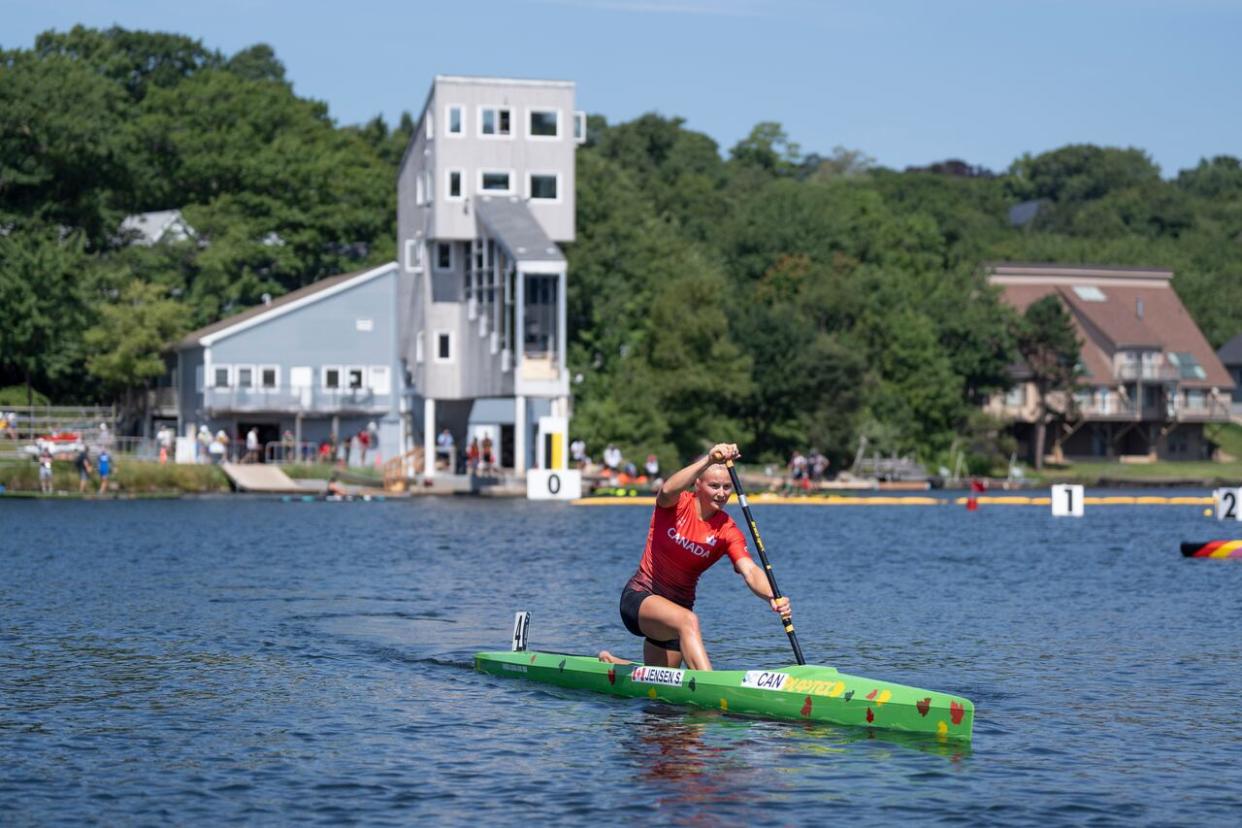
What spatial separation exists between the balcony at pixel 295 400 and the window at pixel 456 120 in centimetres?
1504

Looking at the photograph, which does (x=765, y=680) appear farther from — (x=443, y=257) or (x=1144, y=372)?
(x=1144, y=372)

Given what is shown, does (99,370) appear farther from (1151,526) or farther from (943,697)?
(943,697)

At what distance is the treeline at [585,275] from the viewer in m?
85.0

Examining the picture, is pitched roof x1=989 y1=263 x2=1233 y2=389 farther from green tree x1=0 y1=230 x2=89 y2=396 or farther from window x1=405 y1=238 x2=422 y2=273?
green tree x1=0 y1=230 x2=89 y2=396

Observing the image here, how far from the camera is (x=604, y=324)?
9012cm

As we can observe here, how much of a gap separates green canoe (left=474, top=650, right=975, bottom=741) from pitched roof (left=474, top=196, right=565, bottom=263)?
169 ft

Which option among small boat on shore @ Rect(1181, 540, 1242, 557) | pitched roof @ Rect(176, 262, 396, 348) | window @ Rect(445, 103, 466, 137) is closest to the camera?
small boat on shore @ Rect(1181, 540, 1242, 557)

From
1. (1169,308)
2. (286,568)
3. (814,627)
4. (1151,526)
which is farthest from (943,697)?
(1169,308)

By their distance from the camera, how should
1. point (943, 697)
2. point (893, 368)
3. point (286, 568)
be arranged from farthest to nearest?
point (893, 368), point (286, 568), point (943, 697)

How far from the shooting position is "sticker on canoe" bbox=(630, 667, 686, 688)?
61.6 ft

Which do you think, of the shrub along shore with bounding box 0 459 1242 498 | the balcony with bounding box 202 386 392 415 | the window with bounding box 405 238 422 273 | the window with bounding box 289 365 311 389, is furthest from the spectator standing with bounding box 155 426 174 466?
the window with bounding box 405 238 422 273

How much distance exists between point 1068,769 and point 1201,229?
14803 centimetres

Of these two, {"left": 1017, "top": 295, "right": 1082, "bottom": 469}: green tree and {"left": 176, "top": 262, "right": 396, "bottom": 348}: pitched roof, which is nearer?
{"left": 176, "top": 262, "right": 396, "bottom": 348}: pitched roof

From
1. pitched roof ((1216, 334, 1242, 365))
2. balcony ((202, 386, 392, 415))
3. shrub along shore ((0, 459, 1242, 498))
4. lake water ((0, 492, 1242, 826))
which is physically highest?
pitched roof ((1216, 334, 1242, 365))
